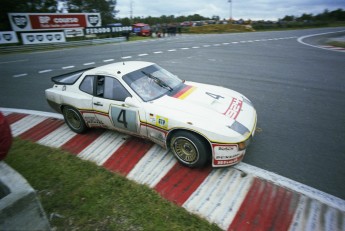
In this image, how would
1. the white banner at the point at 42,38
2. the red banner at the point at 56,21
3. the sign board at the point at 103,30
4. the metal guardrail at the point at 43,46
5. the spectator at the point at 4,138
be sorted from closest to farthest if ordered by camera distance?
1. the spectator at the point at 4,138
2. the metal guardrail at the point at 43,46
3. the white banner at the point at 42,38
4. the red banner at the point at 56,21
5. the sign board at the point at 103,30

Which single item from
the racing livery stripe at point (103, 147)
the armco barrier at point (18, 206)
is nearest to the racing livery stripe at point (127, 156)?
the racing livery stripe at point (103, 147)

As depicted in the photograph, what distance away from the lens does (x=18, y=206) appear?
6.73 ft

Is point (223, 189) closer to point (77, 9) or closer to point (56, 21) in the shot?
point (56, 21)

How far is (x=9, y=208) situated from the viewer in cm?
199

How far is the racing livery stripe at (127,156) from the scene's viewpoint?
387cm

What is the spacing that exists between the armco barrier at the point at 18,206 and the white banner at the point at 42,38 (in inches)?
855

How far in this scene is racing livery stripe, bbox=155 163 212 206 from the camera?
3.22 meters

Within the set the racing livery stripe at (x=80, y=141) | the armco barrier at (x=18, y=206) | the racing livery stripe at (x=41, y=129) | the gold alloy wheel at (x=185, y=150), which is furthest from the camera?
the racing livery stripe at (x=41, y=129)

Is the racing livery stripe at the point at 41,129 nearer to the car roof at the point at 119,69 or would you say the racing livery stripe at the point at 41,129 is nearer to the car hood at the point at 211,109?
the car roof at the point at 119,69

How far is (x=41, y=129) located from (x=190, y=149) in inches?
145

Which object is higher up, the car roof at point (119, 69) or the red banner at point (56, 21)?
the red banner at point (56, 21)

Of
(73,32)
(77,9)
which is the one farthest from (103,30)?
(77,9)

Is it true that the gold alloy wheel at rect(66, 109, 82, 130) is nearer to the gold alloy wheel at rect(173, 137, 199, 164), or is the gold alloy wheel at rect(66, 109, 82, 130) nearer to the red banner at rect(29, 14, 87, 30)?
the gold alloy wheel at rect(173, 137, 199, 164)

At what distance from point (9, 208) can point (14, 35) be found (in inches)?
894
